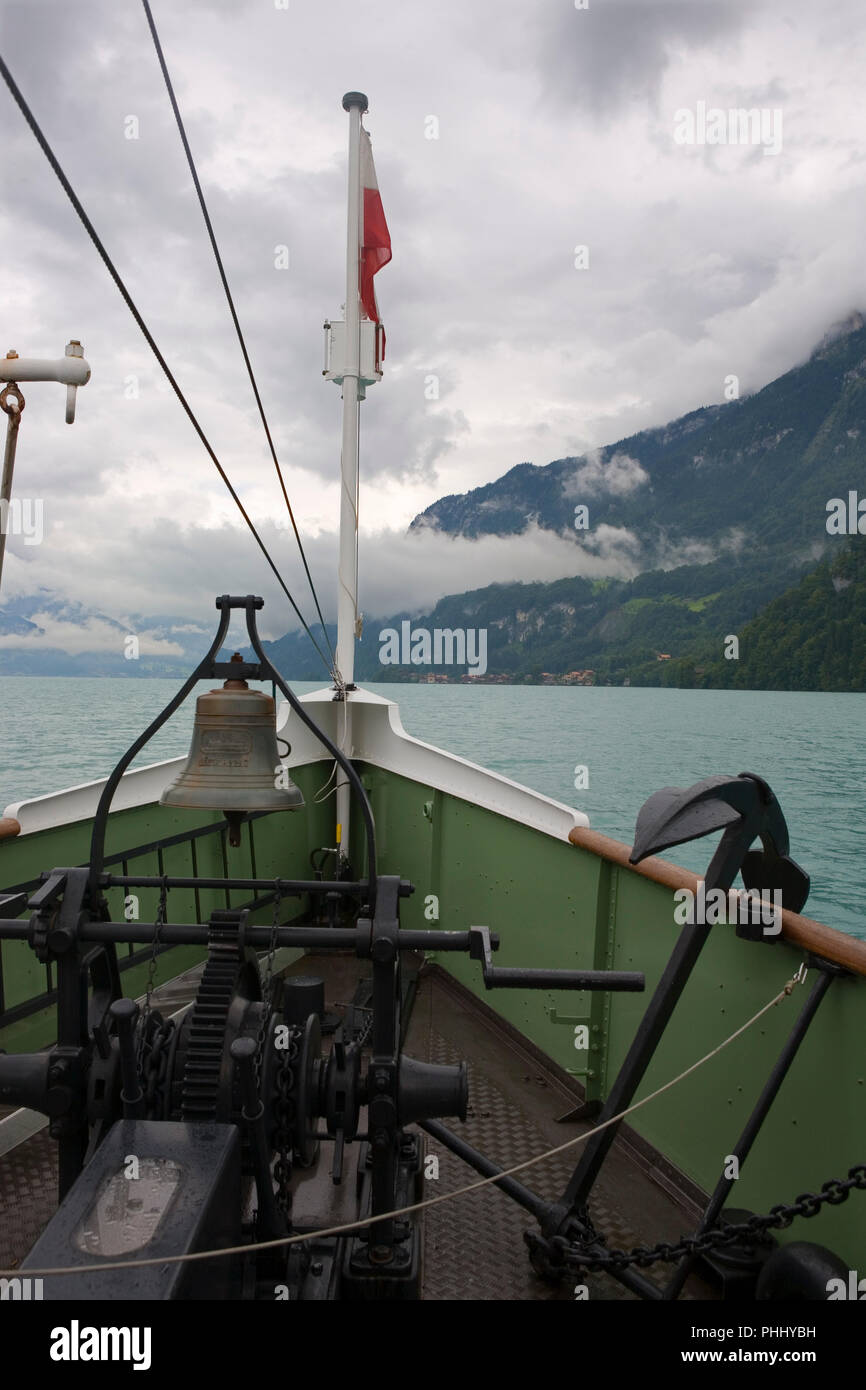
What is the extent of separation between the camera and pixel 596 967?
377 centimetres

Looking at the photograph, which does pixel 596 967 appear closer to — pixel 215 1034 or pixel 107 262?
pixel 215 1034

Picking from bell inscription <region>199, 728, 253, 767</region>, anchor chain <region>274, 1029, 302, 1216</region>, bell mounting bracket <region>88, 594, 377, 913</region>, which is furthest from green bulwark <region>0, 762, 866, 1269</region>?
bell inscription <region>199, 728, 253, 767</region>

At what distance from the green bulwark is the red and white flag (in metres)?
4.51

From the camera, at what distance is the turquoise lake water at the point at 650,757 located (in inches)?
538

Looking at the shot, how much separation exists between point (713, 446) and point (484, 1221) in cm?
14485

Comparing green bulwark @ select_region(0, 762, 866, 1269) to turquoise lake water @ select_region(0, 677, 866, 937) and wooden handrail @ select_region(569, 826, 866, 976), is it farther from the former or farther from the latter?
turquoise lake water @ select_region(0, 677, 866, 937)

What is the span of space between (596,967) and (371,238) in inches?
273

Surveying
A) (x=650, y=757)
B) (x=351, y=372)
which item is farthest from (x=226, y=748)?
(x=650, y=757)

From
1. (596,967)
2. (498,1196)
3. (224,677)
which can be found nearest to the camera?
(224,677)

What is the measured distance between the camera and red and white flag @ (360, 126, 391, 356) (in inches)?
296

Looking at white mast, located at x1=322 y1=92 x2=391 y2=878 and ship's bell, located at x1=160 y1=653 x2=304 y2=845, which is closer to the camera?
ship's bell, located at x1=160 y1=653 x2=304 y2=845

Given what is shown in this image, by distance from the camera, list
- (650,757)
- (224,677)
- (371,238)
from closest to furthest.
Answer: (224,677), (371,238), (650,757)
